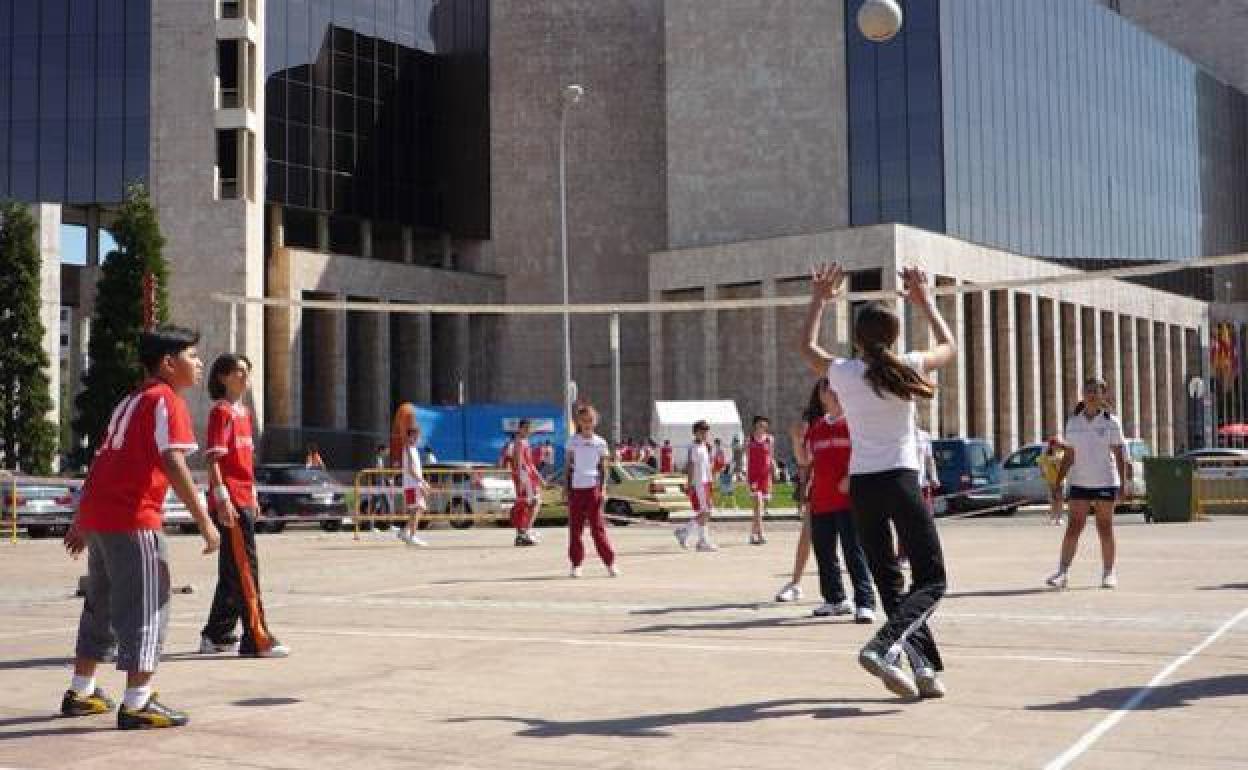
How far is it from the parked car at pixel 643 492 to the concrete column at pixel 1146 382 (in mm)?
51016

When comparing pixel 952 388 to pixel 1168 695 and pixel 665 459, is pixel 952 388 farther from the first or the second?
pixel 1168 695

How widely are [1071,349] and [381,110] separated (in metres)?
33.9

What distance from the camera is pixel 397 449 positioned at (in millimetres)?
32562

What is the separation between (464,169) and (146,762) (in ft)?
202

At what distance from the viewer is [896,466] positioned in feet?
24.3

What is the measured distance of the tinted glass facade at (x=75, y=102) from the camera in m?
52.2

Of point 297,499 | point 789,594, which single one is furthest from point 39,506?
point 789,594

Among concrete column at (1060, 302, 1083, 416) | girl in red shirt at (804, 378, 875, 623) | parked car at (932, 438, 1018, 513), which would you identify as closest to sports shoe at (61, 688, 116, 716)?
girl in red shirt at (804, 378, 875, 623)

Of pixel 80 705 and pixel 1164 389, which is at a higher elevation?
pixel 1164 389

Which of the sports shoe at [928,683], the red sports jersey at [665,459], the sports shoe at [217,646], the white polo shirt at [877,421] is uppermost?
the white polo shirt at [877,421]

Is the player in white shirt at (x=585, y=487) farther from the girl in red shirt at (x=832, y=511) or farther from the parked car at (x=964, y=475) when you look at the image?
the parked car at (x=964, y=475)

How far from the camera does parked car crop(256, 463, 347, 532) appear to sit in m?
31.2


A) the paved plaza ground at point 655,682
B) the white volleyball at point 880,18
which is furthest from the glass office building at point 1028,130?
the paved plaza ground at point 655,682

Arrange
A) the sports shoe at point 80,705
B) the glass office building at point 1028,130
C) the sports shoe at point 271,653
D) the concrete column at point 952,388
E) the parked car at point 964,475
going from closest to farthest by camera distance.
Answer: the sports shoe at point 80,705
the sports shoe at point 271,653
the parked car at point 964,475
the concrete column at point 952,388
the glass office building at point 1028,130
